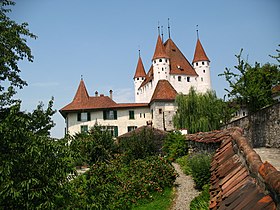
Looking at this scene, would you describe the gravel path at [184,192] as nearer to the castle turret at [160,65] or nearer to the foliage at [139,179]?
the foliage at [139,179]

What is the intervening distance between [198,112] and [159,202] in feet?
95.3

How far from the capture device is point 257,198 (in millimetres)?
2512

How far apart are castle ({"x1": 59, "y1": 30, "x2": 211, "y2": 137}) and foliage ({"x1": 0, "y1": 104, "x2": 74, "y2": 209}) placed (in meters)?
37.2

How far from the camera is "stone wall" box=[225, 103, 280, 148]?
713 inches

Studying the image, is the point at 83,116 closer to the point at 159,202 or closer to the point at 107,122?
the point at 107,122

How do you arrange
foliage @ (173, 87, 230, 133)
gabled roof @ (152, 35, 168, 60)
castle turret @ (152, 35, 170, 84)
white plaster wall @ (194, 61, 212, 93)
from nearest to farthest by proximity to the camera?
foliage @ (173, 87, 230, 133) < castle turret @ (152, 35, 170, 84) < gabled roof @ (152, 35, 168, 60) < white plaster wall @ (194, 61, 212, 93)

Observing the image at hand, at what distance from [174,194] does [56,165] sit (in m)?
8.35

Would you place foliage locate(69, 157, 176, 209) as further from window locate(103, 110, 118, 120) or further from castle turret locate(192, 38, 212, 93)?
castle turret locate(192, 38, 212, 93)

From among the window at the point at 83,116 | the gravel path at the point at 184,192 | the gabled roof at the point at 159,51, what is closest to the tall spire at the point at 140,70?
the gabled roof at the point at 159,51

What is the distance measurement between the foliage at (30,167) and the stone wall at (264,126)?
15.2 meters

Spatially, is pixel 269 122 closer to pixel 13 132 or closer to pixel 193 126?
pixel 13 132

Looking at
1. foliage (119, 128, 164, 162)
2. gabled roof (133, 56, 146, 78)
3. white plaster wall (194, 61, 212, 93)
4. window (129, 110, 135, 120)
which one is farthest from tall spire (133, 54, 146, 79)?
foliage (119, 128, 164, 162)

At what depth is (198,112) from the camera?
4009cm

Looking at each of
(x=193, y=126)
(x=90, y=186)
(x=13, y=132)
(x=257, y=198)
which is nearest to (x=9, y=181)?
(x=13, y=132)
